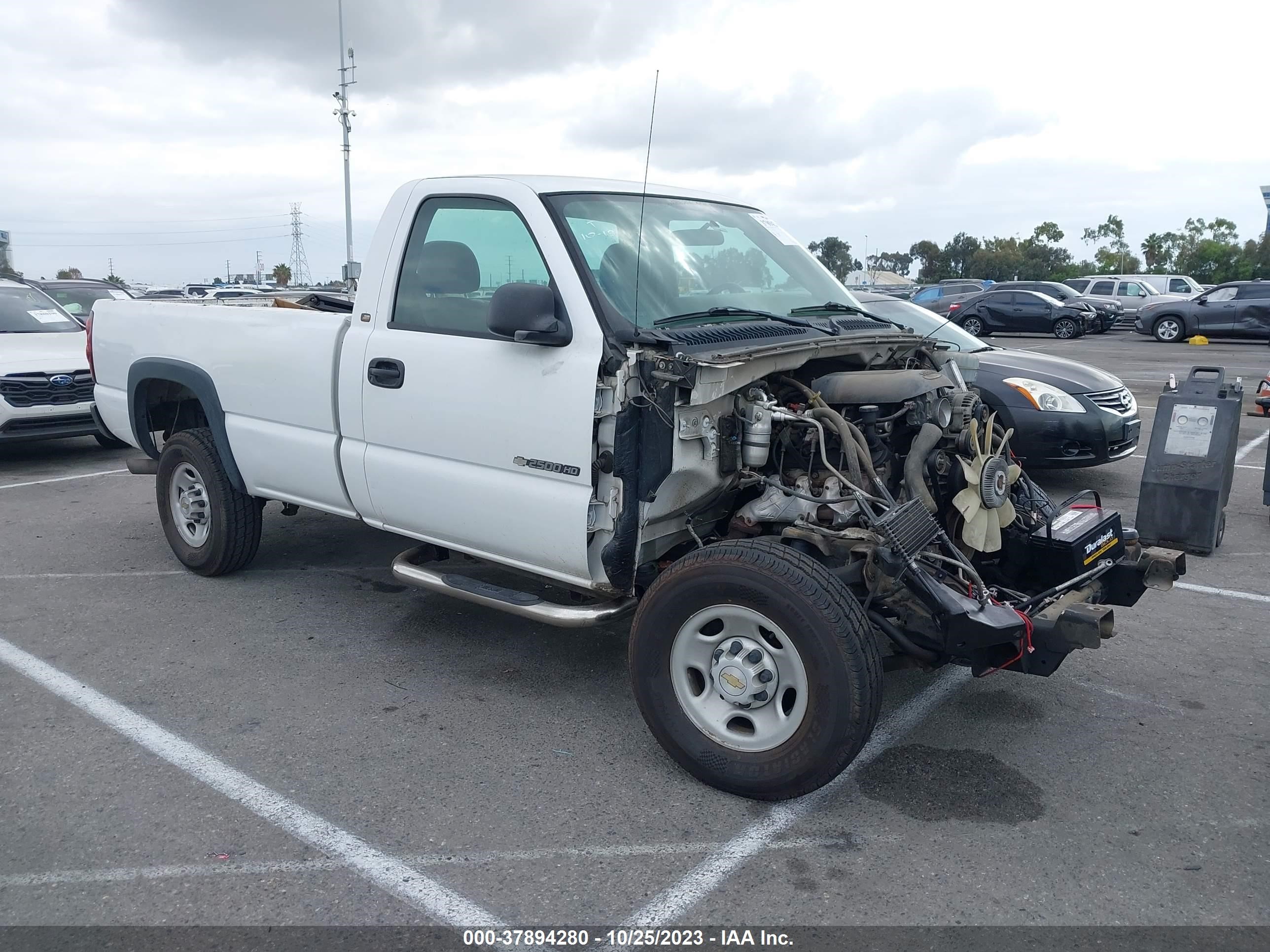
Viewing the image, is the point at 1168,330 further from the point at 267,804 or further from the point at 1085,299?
the point at 267,804

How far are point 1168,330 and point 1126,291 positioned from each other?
7828 mm

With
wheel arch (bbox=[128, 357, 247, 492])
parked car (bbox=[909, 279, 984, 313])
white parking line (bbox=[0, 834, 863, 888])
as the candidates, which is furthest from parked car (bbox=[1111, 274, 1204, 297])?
white parking line (bbox=[0, 834, 863, 888])

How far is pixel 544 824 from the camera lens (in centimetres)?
340

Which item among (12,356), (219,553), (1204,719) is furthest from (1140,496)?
(12,356)

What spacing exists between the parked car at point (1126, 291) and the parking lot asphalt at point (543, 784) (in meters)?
30.1

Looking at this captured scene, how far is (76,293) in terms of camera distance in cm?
1405

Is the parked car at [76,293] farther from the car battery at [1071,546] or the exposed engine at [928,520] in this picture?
the car battery at [1071,546]

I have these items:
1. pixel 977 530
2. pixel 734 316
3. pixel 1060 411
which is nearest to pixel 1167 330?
pixel 1060 411

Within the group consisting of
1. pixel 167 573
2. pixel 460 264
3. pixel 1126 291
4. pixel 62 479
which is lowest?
pixel 62 479

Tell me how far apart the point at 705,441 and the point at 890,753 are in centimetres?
140

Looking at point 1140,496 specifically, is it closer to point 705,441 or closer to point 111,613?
point 705,441

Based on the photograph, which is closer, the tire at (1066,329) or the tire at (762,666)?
the tire at (762,666)

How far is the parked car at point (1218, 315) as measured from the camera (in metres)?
24.3

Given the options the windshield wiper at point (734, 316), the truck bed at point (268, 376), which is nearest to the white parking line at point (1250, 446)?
the windshield wiper at point (734, 316)
